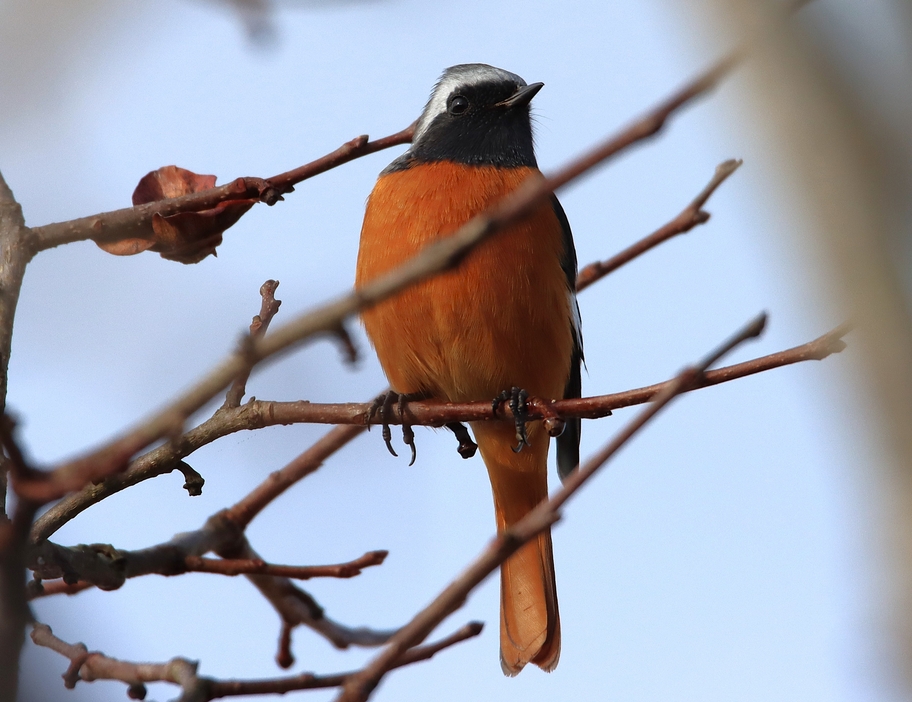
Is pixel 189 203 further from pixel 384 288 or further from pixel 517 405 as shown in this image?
Answer: pixel 384 288

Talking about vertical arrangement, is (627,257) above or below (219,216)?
above

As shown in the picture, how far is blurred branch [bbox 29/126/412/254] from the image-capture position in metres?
3.31

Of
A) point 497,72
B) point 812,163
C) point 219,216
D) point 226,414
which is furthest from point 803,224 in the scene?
point 497,72

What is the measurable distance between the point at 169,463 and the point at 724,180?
264 centimetres

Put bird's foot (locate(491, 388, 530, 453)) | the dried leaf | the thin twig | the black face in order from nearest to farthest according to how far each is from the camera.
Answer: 1. the thin twig
2. the dried leaf
3. bird's foot (locate(491, 388, 530, 453))
4. the black face

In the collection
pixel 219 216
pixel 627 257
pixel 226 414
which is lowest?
pixel 226 414

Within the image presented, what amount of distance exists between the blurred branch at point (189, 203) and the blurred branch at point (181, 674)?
1.24 m

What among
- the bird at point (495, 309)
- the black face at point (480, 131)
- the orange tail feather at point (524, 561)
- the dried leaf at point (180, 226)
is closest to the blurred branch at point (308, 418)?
the dried leaf at point (180, 226)

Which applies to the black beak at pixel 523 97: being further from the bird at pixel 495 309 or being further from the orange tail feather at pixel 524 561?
the orange tail feather at pixel 524 561

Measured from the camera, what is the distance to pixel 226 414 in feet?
10.9

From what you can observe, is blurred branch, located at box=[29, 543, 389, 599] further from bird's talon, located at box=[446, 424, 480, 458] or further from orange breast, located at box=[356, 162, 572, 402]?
orange breast, located at box=[356, 162, 572, 402]

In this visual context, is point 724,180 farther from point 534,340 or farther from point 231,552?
point 231,552

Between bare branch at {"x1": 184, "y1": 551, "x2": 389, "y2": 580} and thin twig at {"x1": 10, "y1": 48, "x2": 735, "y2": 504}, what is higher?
bare branch at {"x1": 184, "y1": 551, "x2": 389, "y2": 580}

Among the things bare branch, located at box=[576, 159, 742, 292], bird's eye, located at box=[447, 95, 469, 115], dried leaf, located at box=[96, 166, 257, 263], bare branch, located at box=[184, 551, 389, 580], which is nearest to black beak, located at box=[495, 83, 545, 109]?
bird's eye, located at box=[447, 95, 469, 115]
